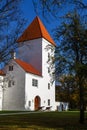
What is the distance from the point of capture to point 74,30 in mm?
22016

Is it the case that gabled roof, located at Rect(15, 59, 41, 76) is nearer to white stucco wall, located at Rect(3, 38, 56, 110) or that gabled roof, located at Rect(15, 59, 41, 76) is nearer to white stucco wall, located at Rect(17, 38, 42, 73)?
white stucco wall, located at Rect(3, 38, 56, 110)

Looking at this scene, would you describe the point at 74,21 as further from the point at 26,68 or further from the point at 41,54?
the point at 41,54

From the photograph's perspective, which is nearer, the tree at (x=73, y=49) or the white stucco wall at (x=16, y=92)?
the tree at (x=73, y=49)

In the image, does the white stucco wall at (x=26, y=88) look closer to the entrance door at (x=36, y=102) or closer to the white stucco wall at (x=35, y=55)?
the white stucco wall at (x=35, y=55)

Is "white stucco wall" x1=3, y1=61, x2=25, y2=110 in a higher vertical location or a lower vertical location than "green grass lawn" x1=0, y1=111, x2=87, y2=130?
higher

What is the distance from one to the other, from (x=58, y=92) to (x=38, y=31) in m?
23.0

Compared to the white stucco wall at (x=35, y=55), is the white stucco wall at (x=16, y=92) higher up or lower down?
lower down

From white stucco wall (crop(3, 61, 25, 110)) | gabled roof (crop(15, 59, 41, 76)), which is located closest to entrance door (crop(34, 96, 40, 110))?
white stucco wall (crop(3, 61, 25, 110))

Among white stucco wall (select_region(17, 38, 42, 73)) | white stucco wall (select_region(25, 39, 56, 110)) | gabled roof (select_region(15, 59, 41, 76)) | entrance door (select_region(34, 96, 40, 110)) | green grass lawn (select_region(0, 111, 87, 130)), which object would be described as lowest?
green grass lawn (select_region(0, 111, 87, 130))

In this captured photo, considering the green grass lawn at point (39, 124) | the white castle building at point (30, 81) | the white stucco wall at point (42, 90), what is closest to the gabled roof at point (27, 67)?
the white castle building at point (30, 81)

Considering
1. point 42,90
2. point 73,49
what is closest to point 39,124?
point 73,49

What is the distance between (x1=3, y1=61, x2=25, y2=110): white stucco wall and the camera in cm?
5160

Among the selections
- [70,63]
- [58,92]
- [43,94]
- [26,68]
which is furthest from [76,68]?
[58,92]

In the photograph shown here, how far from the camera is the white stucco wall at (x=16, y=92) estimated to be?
5160cm
